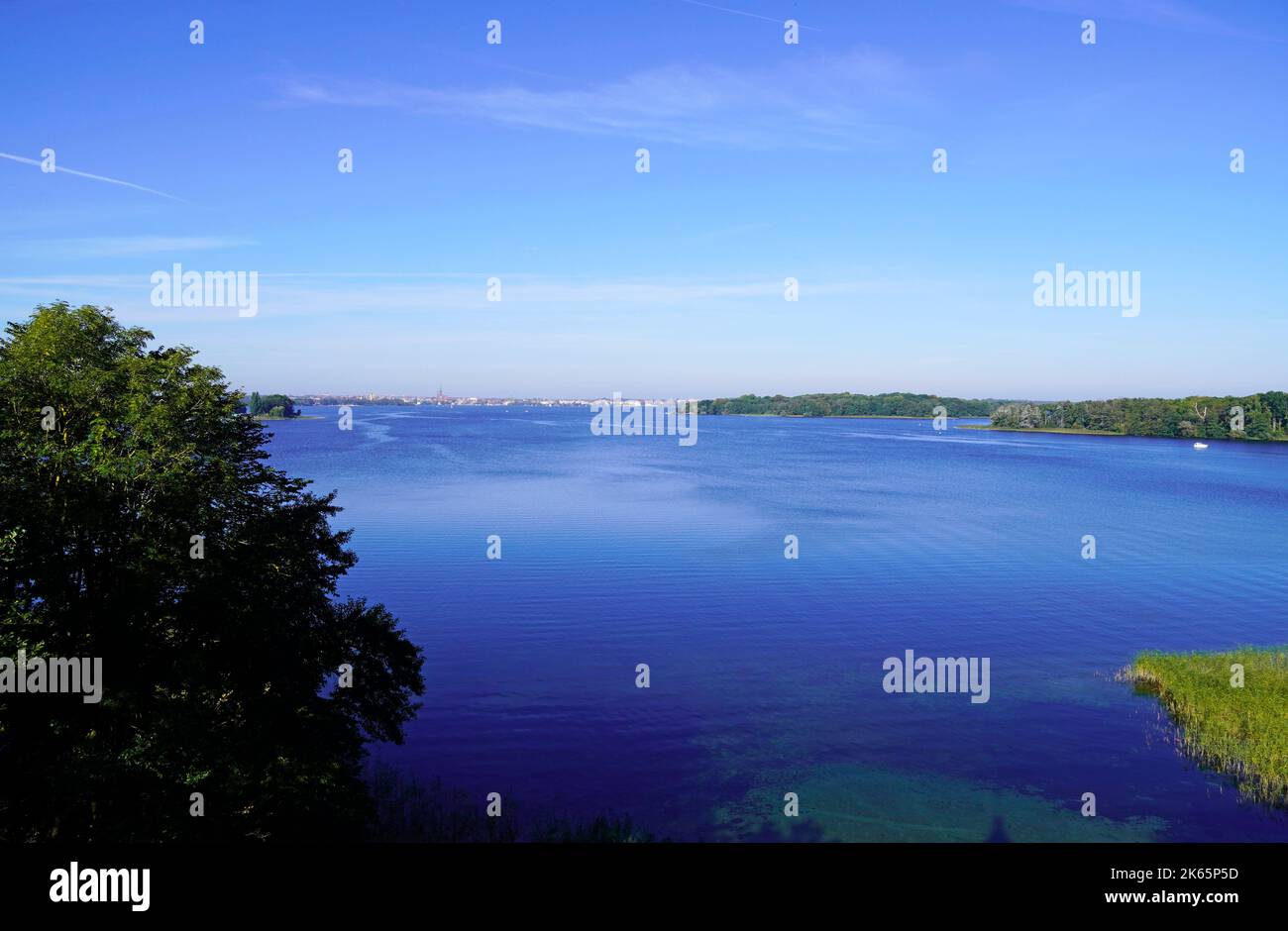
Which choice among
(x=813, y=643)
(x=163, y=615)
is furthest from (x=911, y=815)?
(x=163, y=615)

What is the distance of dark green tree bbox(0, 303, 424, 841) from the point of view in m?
15.7

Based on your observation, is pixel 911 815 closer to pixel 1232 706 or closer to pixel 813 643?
pixel 1232 706

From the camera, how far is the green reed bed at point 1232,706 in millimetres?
24500

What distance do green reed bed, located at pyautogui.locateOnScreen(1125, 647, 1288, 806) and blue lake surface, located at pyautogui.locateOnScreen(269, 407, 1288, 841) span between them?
91cm

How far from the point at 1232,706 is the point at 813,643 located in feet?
53.0

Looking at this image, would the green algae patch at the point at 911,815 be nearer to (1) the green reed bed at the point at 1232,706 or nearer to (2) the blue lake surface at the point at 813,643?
(2) the blue lake surface at the point at 813,643

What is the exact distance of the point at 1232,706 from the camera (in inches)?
1135

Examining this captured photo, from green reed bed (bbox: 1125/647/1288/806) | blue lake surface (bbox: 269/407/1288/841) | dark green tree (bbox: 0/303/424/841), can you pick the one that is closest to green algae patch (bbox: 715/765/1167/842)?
blue lake surface (bbox: 269/407/1288/841)

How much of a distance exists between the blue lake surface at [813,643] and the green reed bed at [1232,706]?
2.97 feet

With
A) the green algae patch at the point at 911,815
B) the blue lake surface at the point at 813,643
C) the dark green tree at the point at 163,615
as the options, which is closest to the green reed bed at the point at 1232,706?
the blue lake surface at the point at 813,643

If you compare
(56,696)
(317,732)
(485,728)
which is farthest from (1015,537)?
(56,696)
